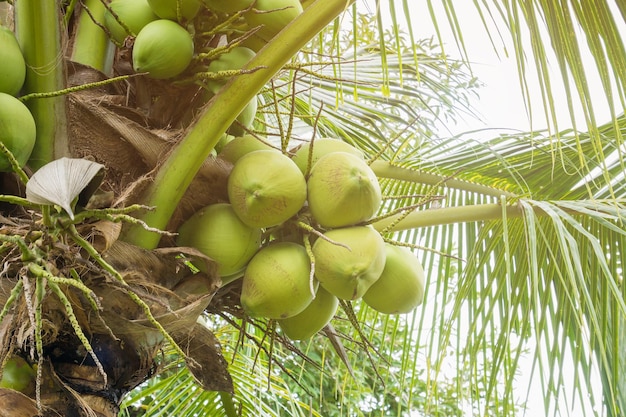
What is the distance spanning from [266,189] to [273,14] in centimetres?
34

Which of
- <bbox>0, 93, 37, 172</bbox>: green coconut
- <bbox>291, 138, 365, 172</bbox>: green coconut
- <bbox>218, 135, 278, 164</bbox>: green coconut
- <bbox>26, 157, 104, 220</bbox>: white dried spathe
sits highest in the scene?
<bbox>291, 138, 365, 172</bbox>: green coconut

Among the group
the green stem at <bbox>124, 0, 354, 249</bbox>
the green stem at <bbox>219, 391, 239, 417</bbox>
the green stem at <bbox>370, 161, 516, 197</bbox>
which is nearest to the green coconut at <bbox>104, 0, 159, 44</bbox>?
the green stem at <bbox>124, 0, 354, 249</bbox>

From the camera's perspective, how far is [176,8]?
1.28 m

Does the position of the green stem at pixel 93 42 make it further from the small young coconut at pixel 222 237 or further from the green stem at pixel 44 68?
the small young coconut at pixel 222 237

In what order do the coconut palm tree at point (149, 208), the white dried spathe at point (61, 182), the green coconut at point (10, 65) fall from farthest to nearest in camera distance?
the green coconut at point (10, 65), the coconut palm tree at point (149, 208), the white dried spathe at point (61, 182)

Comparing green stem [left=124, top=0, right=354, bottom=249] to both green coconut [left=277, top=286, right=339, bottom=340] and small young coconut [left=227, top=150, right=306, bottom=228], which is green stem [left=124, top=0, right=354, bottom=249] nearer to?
small young coconut [left=227, top=150, right=306, bottom=228]

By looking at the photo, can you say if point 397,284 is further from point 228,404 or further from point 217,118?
point 228,404

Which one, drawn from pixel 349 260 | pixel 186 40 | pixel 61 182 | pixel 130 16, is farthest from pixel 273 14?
pixel 61 182

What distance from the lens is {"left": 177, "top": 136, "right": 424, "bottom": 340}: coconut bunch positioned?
124 centimetres

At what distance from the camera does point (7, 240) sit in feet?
3.09

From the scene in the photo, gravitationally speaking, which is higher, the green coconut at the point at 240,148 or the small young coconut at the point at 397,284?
the green coconut at the point at 240,148

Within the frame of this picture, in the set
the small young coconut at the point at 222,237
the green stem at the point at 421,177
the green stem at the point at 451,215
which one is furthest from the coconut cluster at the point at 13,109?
the green stem at the point at 421,177

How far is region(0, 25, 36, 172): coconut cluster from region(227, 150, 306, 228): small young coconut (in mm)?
356

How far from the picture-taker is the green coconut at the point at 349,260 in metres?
1.22
